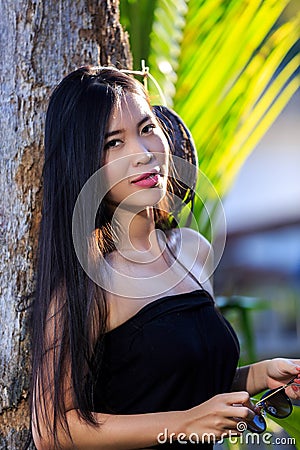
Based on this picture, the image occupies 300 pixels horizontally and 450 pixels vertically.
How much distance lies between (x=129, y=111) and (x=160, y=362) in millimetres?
381

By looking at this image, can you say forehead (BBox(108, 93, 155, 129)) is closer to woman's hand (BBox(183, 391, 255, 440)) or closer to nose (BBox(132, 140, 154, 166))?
nose (BBox(132, 140, 154, 166))

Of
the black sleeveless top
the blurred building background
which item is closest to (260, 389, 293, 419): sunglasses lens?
the black sleeveless top

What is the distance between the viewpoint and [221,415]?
1066mm

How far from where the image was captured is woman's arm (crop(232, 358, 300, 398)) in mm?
1229

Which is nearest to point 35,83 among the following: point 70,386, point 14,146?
point 14,146

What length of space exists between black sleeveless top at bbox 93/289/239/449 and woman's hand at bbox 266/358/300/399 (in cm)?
10

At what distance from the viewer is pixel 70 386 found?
1130 mm

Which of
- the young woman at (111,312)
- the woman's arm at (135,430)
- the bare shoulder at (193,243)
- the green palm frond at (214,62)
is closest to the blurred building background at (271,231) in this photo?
the green palm frond at (214,62)

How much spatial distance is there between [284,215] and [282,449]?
2.14m

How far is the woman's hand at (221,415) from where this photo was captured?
106 centimetres

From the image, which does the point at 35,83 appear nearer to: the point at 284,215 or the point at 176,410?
the point at 176,410

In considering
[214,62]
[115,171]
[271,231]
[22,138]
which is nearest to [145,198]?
[115,171]

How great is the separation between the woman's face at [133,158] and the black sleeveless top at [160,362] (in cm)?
17

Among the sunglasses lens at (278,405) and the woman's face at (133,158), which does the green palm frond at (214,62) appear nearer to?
the woman's face at (133,158)
